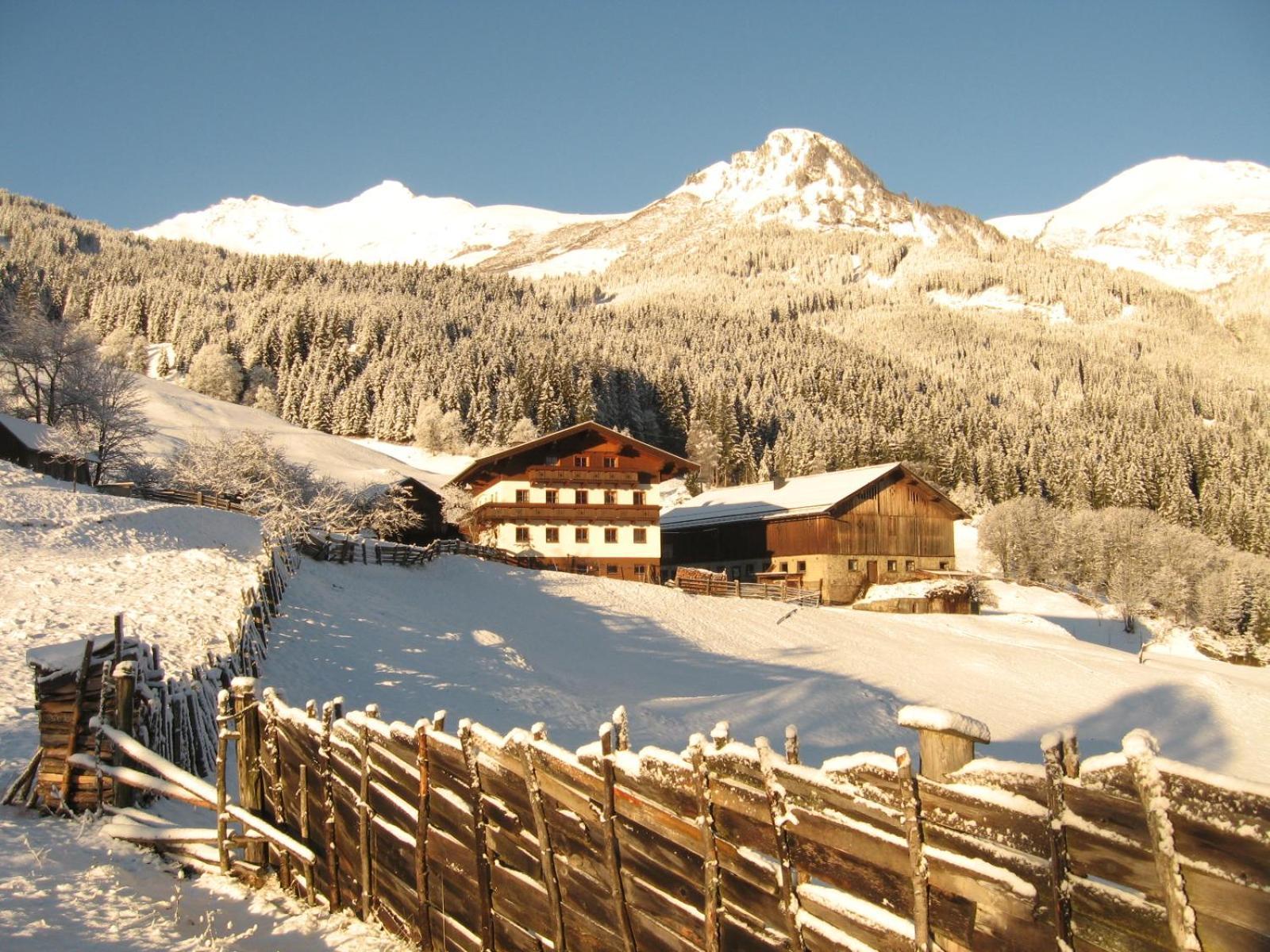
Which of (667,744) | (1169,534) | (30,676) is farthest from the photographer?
(1169,534)

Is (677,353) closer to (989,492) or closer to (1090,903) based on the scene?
(989,492)

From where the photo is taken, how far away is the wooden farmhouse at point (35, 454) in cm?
5891

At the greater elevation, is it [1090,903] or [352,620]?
[1090,903]

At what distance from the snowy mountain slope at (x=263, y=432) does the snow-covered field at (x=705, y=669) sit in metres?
44.5

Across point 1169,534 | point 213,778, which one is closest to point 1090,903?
point 213,778

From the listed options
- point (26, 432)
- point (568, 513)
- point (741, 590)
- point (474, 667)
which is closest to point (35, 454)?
point (26, 432)

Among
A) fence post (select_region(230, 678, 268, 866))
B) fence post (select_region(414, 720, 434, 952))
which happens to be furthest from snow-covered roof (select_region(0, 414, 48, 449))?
fence post (select_region(414, 720, 434, 952))

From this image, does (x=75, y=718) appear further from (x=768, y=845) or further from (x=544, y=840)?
(x=768, y=845)

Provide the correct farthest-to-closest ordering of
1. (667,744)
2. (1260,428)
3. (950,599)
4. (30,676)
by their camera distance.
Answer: (1260,428), (950,599), (667,744), (30,676)

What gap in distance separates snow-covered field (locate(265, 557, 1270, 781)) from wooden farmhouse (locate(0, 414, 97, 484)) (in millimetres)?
33034

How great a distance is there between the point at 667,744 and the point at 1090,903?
17.2m

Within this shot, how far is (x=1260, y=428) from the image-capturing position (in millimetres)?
188500

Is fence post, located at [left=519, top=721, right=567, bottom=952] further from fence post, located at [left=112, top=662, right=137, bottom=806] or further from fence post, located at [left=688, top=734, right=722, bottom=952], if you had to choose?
fence post, located at [left=112, top=662, right=137, bottom=806]

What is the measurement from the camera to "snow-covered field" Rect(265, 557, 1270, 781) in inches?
891
